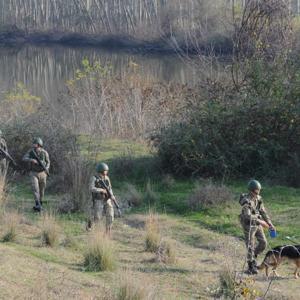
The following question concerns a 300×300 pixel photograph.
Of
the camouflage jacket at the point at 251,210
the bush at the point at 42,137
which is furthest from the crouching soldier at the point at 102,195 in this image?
the bush at the point at 42,137

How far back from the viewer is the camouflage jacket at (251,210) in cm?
1009

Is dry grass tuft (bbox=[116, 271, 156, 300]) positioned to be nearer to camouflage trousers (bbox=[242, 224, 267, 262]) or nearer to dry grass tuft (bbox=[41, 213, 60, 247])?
camouflage trousers (bbox=[242, 224, 267, 262])

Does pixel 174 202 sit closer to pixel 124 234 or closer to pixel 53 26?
pixel 124 234

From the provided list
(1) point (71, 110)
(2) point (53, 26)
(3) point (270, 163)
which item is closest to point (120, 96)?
(1) point (71, 110)

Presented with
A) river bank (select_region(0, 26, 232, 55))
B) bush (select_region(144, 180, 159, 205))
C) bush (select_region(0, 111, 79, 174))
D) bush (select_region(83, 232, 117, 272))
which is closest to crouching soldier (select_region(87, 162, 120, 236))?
bush (select_region(83, 232, 117, 272))

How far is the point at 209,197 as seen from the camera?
14484 millimetres

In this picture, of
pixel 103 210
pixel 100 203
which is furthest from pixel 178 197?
pixel 100 203

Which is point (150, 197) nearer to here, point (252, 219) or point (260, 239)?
point (260, 239)

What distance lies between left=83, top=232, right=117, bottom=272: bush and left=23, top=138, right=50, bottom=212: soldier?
14.6ft

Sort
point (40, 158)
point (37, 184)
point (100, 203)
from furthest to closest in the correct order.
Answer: point (37, 184)
point (40, 158)
point (100, 203)

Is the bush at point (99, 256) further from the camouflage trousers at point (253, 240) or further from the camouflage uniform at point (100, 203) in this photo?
the camouflage trousers at point (253, 240)

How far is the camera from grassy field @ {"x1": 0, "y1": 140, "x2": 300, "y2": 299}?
8.41 meters

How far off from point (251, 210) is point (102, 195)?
9.15 feet

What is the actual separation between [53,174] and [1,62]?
3934cm
